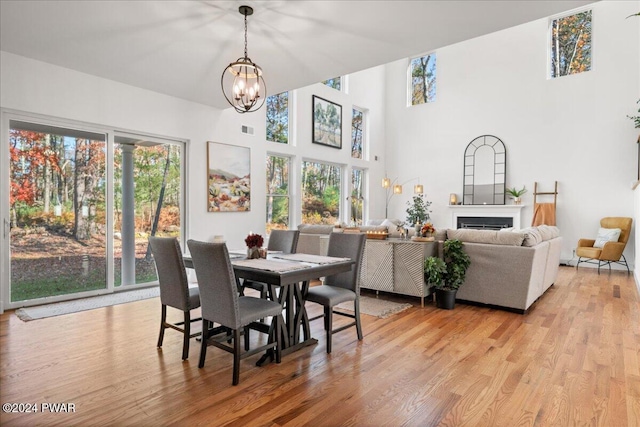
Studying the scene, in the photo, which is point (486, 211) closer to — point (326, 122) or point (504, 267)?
point (326, 122)

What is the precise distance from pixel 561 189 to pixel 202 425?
8297 millimetres

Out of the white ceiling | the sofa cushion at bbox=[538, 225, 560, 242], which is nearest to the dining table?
the white ceiling

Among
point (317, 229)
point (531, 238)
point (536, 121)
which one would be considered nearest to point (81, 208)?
point (317, 229)

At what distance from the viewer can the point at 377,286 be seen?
15.5 feet

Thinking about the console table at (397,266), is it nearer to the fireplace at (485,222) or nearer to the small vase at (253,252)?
the small vase at (253,252)

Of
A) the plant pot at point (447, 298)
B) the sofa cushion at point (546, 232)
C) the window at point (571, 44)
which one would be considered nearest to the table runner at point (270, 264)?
the plant pot at point (447, 298)

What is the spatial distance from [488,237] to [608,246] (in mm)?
3697

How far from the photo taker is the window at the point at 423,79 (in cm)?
968

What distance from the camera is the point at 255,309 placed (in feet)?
8.36

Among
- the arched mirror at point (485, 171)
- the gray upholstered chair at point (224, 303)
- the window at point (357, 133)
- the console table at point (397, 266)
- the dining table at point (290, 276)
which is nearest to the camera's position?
the gray upholstered chair at point (224, 303)

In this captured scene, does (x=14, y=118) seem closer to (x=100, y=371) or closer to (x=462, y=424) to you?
(x=100, y=371)

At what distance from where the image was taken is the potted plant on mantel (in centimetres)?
424

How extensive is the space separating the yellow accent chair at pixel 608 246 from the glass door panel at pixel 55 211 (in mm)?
7918

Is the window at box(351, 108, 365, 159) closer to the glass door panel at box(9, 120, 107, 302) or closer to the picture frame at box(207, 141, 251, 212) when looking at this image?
the picture frame at box(207, 141, 251, 212)
